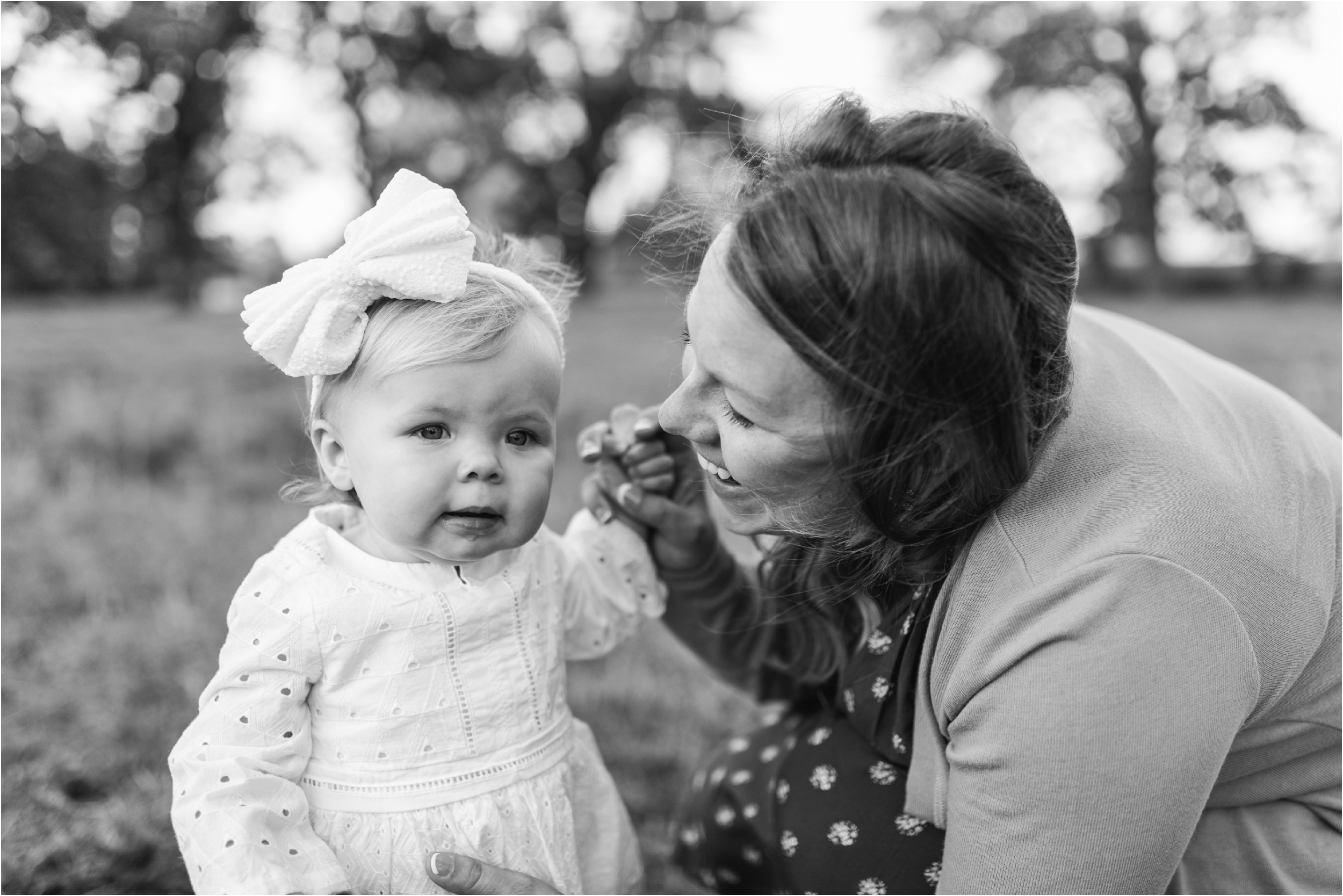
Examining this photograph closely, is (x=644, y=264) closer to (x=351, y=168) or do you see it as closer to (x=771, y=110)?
(x=771, y=110)

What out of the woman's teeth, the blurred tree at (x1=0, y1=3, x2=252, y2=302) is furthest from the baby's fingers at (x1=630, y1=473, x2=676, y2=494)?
the blurred tree at (x1=0, y1=3, x2=252, y2=302)

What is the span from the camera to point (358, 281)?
1.47 meters

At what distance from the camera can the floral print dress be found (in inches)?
69.3

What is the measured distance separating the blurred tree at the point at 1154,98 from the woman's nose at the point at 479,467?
703 inches

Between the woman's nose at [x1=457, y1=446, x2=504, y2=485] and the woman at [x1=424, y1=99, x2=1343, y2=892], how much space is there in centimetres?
24

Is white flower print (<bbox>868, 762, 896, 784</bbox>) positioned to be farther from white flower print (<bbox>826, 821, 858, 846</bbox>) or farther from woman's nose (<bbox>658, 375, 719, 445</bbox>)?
woman's nose (<bbox>658, 375, 719, 445</bbox>)

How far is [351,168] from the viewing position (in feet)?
41.7

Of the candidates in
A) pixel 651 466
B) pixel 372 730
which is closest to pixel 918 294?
pixel 651 466

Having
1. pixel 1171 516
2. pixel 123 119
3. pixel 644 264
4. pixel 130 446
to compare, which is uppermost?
pixel 123 119

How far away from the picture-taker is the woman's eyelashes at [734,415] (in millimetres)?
1367

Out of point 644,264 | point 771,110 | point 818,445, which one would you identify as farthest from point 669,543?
point 771,110

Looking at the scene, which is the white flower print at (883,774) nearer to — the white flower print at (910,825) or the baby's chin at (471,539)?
the white flower print at (910,825)

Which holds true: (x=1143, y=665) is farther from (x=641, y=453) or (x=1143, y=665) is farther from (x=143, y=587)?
(x=143, y=587)

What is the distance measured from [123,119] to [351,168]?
3594mm
